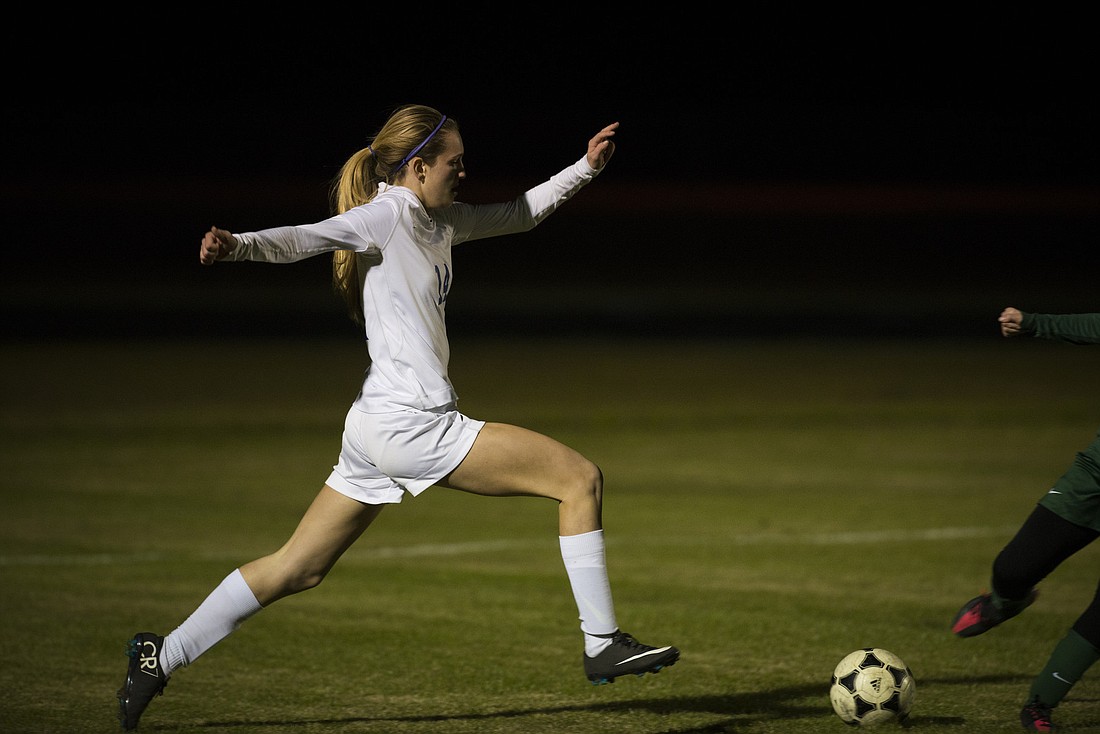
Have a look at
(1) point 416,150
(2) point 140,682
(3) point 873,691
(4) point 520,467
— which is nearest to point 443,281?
(1) point 416,150

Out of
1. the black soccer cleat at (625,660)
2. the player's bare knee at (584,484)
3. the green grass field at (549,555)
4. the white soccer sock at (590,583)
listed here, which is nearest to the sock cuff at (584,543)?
the white soccer sock at (590,583)

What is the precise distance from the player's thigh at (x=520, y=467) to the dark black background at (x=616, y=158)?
2025cm

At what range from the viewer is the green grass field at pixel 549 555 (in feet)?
18.7

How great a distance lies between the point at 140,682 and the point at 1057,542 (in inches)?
129

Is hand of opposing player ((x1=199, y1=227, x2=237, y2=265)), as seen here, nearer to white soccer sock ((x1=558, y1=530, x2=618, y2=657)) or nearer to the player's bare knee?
the player's bare knee

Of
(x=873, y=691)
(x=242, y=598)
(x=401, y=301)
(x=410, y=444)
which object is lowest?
(x=873, y=691)

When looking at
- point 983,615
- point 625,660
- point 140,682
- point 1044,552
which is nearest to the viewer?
point 625,660

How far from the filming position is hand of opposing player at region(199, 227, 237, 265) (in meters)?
4.23

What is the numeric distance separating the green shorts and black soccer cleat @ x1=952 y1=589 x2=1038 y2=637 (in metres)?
0.47

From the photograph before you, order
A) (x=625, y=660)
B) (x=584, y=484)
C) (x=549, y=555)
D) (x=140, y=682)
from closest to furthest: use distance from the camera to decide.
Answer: (x=625, y=660), (x=584, y=484), (x=140, y=682), (x=549, y=555)

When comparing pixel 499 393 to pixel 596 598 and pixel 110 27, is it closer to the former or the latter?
pixel 596 598

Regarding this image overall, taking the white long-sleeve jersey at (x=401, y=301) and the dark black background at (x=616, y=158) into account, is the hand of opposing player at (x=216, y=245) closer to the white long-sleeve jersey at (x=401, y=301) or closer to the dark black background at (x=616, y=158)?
the white long-sleeve jersey at (x=401, y=301)

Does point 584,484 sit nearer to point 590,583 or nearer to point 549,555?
point 590,583

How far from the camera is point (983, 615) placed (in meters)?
5.34
